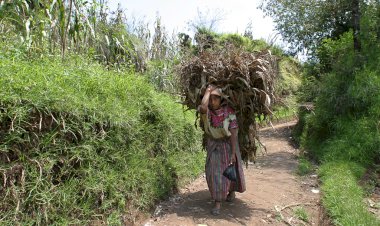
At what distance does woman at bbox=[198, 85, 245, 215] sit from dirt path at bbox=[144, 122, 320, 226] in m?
0.28

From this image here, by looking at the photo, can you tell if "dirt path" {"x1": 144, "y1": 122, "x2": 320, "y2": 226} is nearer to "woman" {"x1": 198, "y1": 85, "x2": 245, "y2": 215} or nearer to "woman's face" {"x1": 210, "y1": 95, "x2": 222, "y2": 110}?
"woman" {"x1": 198, "y1": 85, "x2": 245, "y2": 215}

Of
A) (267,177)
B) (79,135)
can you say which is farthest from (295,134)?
(79,135)

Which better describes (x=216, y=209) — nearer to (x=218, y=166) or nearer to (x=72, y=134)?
(x=218, y=166)

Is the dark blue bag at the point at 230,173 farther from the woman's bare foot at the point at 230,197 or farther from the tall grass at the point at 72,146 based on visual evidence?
the tall grass at the point at 72,146

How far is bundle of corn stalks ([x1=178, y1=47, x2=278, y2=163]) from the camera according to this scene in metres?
4.96

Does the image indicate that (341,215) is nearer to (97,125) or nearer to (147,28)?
(97,125)

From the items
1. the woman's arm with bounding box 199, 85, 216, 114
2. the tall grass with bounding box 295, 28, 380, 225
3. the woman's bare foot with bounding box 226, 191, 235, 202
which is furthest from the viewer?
the tall grass with bounding box 295, 28, 380, 225

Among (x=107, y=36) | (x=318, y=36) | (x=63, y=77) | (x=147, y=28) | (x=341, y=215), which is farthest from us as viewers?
(x=318, y=36)

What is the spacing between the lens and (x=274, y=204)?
5.55 meters

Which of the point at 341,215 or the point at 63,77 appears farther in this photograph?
the point at 341,215

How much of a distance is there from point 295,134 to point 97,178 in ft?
36.7

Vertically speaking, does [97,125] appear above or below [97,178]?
above

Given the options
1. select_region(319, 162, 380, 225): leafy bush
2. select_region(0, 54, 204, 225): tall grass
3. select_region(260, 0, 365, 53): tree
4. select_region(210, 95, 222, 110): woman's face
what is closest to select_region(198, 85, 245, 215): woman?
select_region(210, 95, 222, 110): woman's face

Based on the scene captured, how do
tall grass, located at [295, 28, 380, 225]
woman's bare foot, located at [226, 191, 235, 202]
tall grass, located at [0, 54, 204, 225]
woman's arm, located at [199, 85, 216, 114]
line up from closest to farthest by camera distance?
tall grass, located at [0, 54, 204, 225] → woman's arm, located at [199, 85, 216, 114] → woman's bare foot, located at [226, 191, 235, 202] → tall grass, located at [295, 28, 380, 225]
